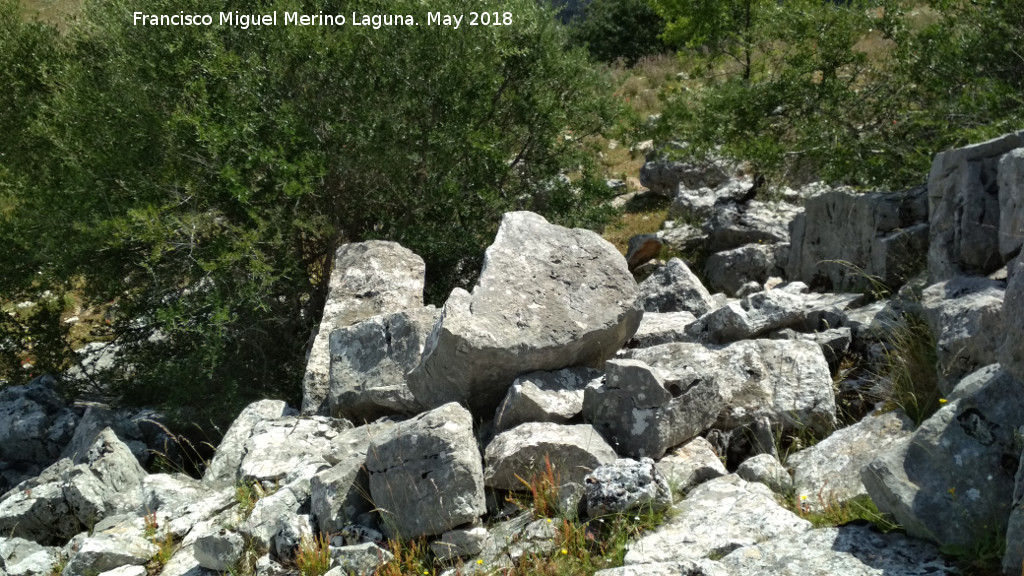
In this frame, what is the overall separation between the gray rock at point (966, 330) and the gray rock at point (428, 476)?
8.98ft

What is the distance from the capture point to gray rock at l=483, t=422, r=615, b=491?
5246mm

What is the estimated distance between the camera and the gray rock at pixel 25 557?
6.01 meters

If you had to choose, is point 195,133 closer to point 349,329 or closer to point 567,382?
point 349,329

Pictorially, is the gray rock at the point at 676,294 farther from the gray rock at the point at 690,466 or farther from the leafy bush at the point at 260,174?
the gray rock at the point at 690,466

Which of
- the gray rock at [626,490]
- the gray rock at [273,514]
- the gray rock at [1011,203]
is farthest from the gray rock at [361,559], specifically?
the gray rock at [1011,203]

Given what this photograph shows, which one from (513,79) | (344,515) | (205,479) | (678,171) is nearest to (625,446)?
(344,515)

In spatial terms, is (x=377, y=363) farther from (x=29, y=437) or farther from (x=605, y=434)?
(x=29, y=437)

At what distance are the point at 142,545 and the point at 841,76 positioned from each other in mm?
9768

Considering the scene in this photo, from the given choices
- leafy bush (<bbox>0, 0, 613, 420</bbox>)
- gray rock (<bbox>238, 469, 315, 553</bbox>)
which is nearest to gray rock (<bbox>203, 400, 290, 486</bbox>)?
gray rock (<bbox>238, 469, 315, 553</bbox>)

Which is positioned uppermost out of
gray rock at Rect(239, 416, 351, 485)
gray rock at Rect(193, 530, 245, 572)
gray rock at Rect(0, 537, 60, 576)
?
gray rock at Rect(239, 416, 351, 485)

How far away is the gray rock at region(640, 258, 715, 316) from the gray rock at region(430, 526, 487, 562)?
432cm

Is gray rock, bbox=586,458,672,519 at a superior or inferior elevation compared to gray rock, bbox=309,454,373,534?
superior

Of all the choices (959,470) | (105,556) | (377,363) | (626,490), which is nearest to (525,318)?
(377,363)

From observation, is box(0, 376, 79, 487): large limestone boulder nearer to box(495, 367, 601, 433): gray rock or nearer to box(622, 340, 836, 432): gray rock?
box(495, 367, 601, 433): gray rock
